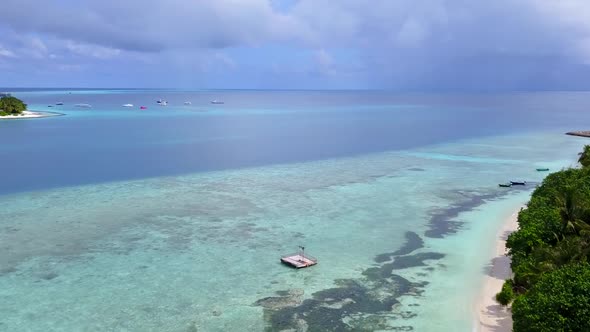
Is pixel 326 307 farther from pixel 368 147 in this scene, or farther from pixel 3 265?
pixel 368 147

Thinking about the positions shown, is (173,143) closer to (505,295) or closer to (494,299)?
(494,299)

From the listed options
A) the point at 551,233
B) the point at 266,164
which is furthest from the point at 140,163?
the point at 551,233

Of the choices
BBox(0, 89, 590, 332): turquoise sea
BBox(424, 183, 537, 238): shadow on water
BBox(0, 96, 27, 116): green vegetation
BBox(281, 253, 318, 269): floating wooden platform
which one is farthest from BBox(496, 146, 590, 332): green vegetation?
BBox(0, 96, 27, 116): green vegetation

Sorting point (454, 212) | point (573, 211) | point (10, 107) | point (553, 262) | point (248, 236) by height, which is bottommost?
point (248, 236)

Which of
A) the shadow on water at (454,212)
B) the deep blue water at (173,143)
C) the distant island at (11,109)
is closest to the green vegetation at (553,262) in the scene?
the shadow on water at (454,212)

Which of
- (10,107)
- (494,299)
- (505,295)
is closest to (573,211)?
(505,295)

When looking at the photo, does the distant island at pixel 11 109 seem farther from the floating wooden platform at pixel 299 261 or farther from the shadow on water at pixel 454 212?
the floating wooden platform at pixel 299 261

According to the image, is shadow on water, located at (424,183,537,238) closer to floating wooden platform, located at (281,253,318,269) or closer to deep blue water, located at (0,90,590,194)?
floating wooden platform, located at (281,253,318,269)
